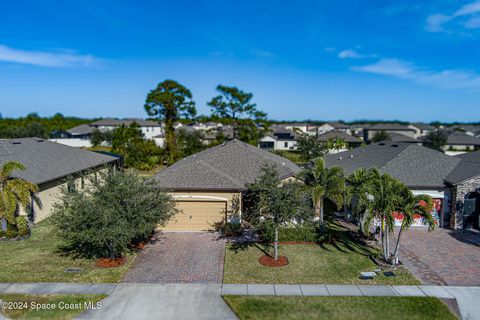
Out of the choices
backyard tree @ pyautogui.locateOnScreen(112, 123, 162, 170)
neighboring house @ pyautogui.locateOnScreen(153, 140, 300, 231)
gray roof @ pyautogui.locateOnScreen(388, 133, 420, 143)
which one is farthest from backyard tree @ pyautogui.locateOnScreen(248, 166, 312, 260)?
gray roof @ pyautogui.locateOnScreen(388, 133, 420, 143)

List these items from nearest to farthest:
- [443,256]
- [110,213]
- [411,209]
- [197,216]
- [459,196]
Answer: [110,213], [411,209], [443,256], [197,216], [459,196]

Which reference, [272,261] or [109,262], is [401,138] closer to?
[272,261]

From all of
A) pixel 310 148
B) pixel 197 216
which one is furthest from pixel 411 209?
pixel 310 148

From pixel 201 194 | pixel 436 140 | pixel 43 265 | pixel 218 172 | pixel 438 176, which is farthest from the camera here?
pixel 436 140

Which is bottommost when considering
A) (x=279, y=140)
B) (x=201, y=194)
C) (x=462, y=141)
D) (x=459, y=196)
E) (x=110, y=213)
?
(x=459, y=196)

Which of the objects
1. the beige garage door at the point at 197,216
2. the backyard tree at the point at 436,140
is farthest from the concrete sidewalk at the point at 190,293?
the backyard tree at the point at 436,140

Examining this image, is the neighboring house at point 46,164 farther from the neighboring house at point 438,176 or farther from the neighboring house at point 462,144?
the neighboring house at point 462,144

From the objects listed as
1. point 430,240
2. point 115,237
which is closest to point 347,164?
point 430,240
